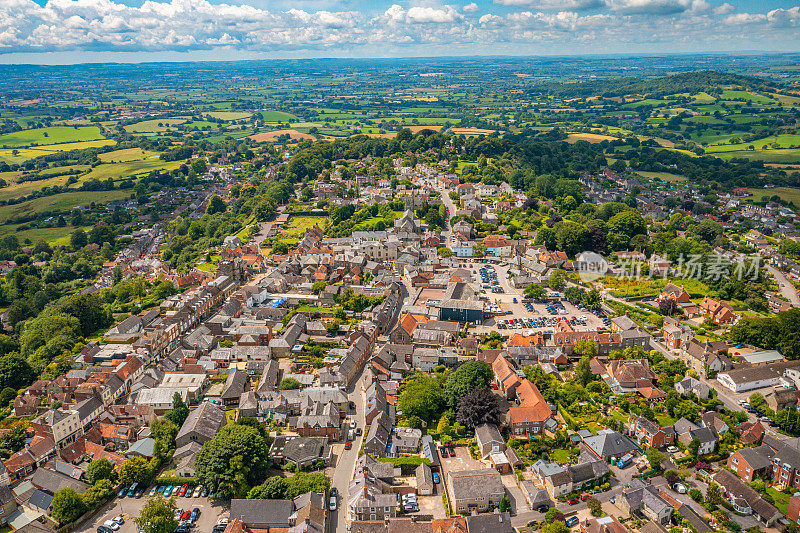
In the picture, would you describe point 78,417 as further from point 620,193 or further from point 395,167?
point 620,193

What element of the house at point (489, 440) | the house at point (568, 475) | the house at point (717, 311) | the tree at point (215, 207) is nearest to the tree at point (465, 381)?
the house at point (489, 440)

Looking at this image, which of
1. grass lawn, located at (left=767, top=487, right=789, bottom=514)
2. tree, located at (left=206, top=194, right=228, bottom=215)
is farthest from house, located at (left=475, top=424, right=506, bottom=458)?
tree, located at (left=206, top=194, right=228, bottom=215)

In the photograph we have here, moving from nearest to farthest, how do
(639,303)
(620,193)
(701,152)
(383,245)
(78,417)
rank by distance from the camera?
(78,417)
(639,303)
(383,245)
(620,193)
(701,152)

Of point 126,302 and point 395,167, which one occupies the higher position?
point 395,167

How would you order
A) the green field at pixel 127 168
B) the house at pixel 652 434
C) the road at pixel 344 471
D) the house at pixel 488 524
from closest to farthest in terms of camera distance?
the house at pixel 488 524 → the road at pixel 344 471 → the house at pixel 652 434 → the green field at pixel 127 168

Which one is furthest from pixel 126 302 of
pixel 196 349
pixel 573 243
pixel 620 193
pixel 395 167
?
pixel 620 193

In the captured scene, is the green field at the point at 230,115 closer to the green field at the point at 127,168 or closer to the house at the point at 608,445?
the green field at the point at 127,168

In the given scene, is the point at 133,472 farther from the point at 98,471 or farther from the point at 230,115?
the point at 230,115
